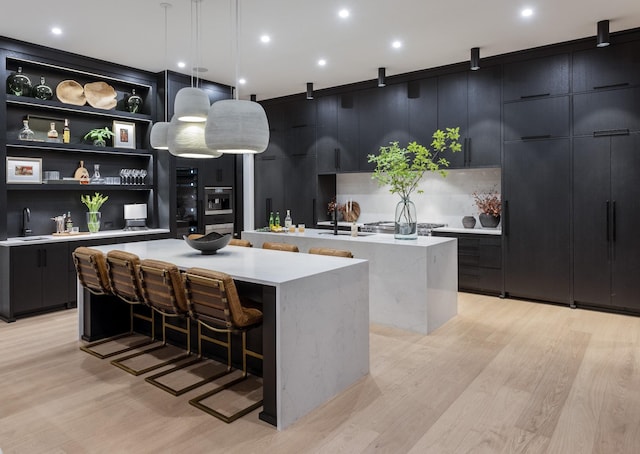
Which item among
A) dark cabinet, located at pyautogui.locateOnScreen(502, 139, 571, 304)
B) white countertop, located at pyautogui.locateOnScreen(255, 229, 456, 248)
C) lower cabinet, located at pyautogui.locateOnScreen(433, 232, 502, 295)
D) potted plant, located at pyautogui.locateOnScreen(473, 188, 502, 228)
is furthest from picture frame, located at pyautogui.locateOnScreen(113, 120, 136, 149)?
dark cabinet, located at pyautogui.locateOnScreen(502, 139, 571, 304)

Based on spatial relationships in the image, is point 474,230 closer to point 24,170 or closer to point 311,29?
point 311,29

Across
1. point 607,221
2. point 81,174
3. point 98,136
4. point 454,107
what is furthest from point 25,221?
Result: point 607,221

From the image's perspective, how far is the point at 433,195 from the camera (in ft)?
21.3

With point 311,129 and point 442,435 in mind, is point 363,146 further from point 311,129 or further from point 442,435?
point 442,435

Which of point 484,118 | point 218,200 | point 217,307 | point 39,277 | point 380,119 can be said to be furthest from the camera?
point 218,200

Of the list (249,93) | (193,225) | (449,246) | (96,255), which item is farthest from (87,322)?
(249,93)

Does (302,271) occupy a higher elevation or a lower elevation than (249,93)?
lower

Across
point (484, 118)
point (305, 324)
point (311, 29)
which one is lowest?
point (305, 324)

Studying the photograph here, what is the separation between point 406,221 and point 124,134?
13.0 ft

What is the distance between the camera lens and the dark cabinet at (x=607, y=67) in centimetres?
460

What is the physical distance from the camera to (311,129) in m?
7.25

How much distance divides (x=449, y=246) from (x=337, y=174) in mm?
3251

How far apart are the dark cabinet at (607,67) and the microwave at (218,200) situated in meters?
4.81

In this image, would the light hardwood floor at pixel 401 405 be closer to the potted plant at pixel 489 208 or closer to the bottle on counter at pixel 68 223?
the bottle on counter at pixel 68 223
